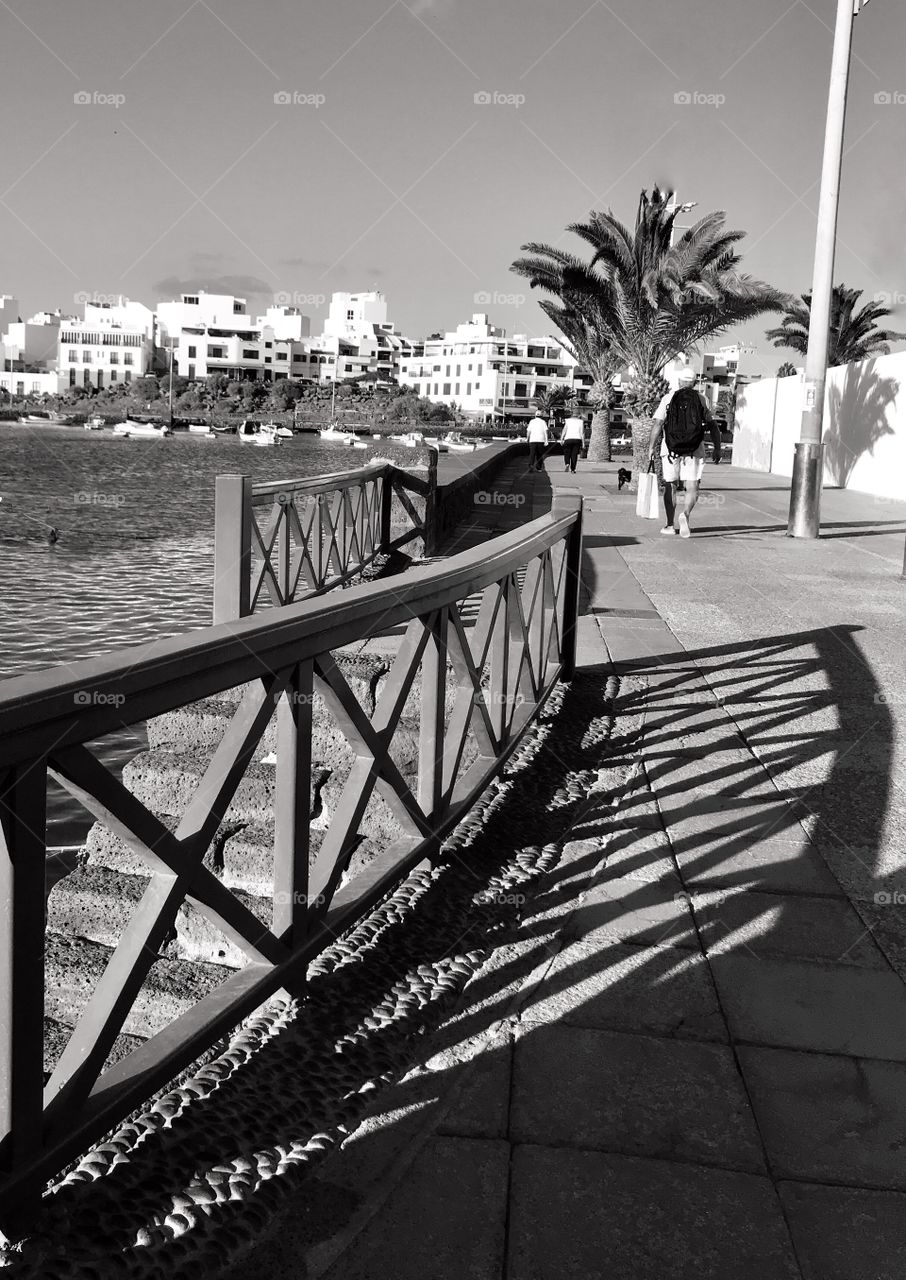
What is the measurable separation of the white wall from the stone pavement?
54.8 feet

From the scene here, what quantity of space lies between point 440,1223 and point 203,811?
0.90 meters

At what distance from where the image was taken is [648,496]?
617 inches

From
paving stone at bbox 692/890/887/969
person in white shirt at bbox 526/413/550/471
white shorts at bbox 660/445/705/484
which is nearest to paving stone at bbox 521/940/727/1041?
paving stone at bbox 692/890/887/969

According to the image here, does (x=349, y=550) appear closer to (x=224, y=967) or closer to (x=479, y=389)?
(x=224, y=967)

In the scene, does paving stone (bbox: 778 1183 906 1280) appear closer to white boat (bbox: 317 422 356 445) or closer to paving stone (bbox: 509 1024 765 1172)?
paving stone (bbox: 509 1024 765 1172)

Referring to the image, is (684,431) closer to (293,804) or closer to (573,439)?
(293,804)

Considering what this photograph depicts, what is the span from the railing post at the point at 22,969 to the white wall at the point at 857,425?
19914 millimetres

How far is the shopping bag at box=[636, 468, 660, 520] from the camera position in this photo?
15547 millimetres

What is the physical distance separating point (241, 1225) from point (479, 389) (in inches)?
4966

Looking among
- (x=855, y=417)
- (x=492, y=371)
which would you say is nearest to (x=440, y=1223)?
(x=855, y=417)

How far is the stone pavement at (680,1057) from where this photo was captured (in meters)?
2.25

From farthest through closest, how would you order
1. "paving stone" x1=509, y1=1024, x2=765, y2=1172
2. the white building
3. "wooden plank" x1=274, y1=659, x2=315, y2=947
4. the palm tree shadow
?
the white building < the palm tree shadow < "wooden plank" x1=274, y1=659, x2=315, y2=947 < "paving stone" x1=509, y1=1024, x2=765, y2=1172

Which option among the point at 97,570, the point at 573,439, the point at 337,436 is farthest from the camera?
the point at 337,436

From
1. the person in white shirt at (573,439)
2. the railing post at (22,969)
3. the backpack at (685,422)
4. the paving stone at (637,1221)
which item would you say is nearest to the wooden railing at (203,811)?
the railing post at (22,969)
